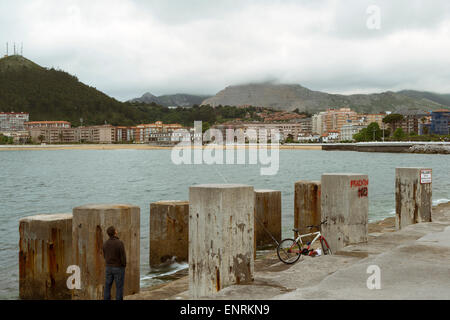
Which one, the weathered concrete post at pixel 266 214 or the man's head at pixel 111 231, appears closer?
the man's head at pixel 111 231

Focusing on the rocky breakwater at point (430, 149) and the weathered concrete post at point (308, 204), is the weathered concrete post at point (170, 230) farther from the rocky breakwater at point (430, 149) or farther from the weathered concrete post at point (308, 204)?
the rocky breakwater at point (430, 149)

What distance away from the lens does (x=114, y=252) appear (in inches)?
267

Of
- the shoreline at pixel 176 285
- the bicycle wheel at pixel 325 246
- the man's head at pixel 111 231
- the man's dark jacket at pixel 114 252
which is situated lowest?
the shoreline at pixel 176 285

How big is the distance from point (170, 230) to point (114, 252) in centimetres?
441

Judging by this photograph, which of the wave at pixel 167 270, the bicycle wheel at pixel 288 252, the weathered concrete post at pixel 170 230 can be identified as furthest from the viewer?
the wave at pixel 167 270

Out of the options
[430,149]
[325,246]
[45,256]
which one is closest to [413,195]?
[325,246]

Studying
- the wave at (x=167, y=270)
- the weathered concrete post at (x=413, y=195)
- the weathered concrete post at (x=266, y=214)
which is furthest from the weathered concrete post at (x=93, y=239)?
the weathered concrete post at (x=413, y=195)

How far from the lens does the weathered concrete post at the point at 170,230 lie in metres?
11.1

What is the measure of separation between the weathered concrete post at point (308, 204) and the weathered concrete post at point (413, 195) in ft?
7.23

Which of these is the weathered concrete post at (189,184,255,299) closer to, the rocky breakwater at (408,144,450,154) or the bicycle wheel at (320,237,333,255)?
the bicycle wheel at (320,237,333,255)

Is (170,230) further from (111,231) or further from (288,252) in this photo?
(111,231)

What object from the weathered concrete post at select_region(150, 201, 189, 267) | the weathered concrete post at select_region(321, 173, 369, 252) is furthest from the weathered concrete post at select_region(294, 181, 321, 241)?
the weathered concrete post at select_region(321, 173, 369, 252)
